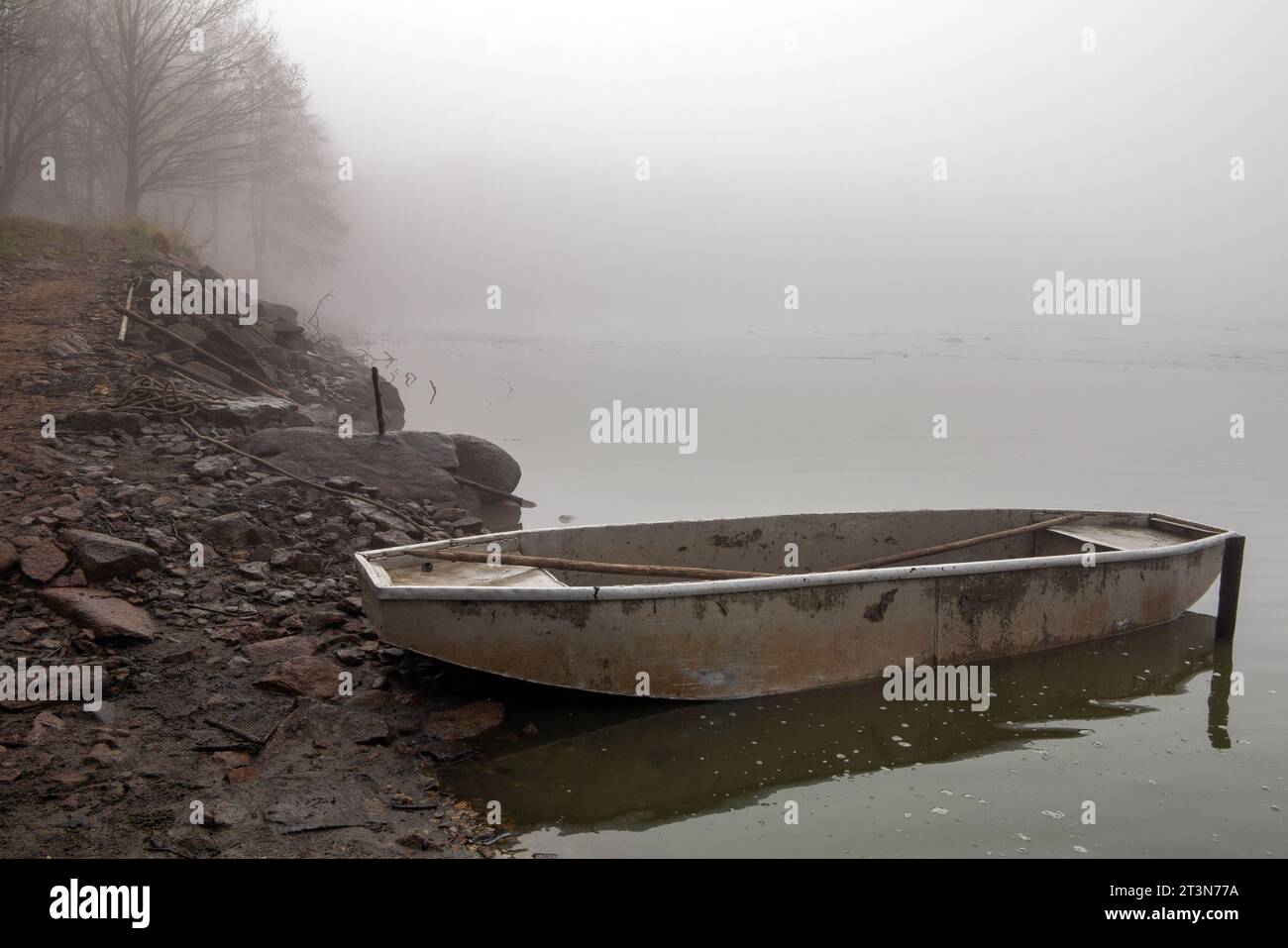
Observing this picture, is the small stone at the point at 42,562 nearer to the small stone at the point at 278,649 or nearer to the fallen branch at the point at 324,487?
the small stone at the point at 278,649

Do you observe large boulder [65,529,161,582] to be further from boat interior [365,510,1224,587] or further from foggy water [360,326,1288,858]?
foggy water [360,326,1288,858]

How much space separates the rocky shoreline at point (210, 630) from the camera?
5.15 metres

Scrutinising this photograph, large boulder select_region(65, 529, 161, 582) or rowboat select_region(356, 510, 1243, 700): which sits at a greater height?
large boulder select_region(65, 529, 161, 582)

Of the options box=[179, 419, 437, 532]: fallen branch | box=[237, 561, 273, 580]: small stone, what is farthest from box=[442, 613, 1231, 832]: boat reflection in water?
box=[179, 419, 437, 532]: fallen branch

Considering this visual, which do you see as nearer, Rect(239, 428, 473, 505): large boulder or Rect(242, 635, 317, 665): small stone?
Rect(242, 635, 317, 665): small stone

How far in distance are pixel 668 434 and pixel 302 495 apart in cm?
1183

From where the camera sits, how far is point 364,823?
17.1ft

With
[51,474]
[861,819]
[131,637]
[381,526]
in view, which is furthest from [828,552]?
[51,474]

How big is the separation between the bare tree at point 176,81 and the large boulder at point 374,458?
21.5 meters

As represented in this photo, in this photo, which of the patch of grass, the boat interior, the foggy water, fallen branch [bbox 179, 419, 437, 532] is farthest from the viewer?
the patch of grass

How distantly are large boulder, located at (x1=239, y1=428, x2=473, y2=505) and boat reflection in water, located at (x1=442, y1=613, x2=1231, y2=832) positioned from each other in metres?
5.79

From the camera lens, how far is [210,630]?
23.6 feet

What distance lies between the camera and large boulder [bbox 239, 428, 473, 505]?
11.6 meters

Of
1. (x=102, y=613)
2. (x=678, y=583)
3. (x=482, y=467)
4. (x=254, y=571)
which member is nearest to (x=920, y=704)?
(x=678, y=583)
